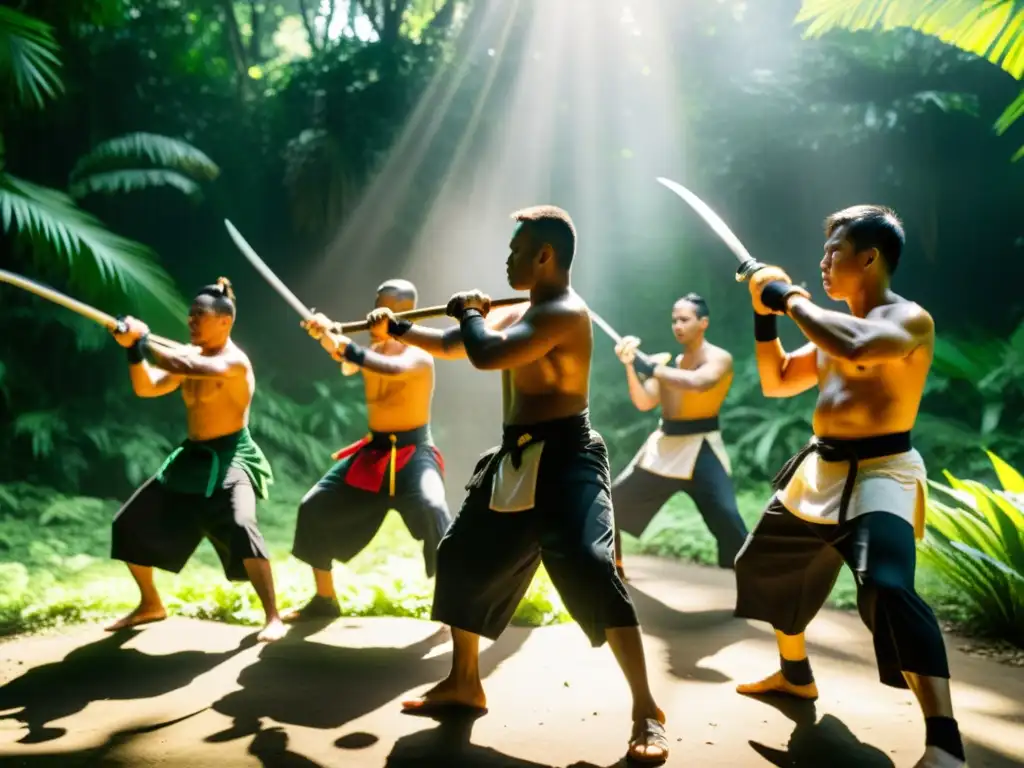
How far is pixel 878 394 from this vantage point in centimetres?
294

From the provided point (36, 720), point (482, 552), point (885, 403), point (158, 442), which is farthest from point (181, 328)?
point (885, 403)

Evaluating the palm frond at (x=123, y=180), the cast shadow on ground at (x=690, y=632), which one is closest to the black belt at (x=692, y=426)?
the cast shadow on ground at (x=690, y=632)

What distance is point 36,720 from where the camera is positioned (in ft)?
10.7

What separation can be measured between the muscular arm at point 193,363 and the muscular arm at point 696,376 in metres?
2.58

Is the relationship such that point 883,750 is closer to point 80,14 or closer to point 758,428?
point 758,428

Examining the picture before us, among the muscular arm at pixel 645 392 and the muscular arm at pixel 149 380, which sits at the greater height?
the muscular arm at pixel 149 380

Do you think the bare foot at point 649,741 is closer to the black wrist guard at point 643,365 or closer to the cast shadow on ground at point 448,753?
the cast shadow on ground at point 448,753

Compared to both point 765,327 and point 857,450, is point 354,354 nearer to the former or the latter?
point 765,327

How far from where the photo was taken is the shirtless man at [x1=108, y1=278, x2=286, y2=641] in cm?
430

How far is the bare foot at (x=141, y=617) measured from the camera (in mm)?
4508

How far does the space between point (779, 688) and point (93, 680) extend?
9.64 feet

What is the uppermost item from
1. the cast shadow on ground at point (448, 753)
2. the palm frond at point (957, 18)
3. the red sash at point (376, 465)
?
the palm frond at point (957, 18)

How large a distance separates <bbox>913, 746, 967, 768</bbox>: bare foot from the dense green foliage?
4.90m

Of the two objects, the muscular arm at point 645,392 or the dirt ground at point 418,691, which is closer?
the dirt ground at point 418,691
